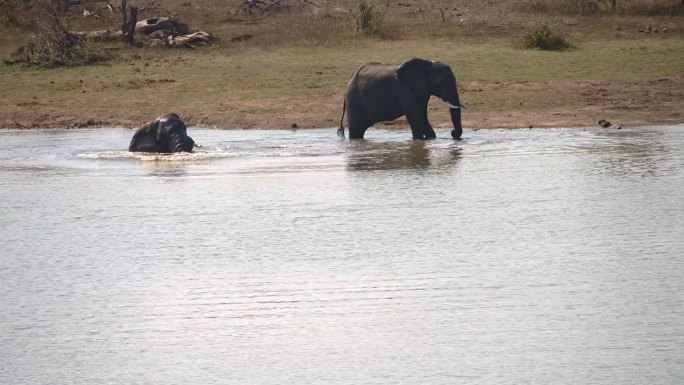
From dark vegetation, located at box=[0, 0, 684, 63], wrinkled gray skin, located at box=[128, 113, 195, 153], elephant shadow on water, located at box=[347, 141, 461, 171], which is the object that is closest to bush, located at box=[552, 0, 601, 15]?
dark vegetation, located at box=[0, 0, 684, 63]

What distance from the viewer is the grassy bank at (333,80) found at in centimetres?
2036

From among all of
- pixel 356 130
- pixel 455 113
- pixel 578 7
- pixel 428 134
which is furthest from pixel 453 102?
pixel 578 7

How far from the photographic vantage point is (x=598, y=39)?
2689 cm

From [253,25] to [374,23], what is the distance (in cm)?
357

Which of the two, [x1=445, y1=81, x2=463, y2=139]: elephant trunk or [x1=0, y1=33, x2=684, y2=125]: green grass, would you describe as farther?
[x1=0, y1=33, x2=684, y2=125]: green grass

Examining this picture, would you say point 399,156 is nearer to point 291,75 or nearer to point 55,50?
point 291,75

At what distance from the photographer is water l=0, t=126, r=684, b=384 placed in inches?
301

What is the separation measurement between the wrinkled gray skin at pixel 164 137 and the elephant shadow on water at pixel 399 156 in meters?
2.26

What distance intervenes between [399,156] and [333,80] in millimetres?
7002

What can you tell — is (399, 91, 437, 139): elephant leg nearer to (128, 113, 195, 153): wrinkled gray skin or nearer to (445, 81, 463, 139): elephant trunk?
(445, 81, 463, 139): elephant trunk

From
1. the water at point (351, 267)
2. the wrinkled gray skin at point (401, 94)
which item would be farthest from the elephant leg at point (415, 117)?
the water at point (351, 267)

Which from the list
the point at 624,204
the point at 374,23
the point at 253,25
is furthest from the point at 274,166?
the point at 253,25

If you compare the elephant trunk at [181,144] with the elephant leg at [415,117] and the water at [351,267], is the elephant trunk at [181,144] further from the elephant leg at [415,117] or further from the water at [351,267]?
the elephant leg at [415,117]

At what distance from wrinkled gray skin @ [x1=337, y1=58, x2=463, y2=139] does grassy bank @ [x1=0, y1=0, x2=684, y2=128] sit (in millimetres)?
1471
